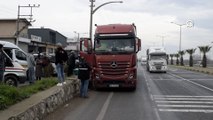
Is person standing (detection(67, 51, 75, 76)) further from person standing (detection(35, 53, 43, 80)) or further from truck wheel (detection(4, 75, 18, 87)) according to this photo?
truck wheel (detection(4, 75, 18, 87))

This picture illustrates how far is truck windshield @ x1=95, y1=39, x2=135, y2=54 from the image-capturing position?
20.8 m

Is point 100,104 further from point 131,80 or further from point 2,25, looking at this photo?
point 2,25

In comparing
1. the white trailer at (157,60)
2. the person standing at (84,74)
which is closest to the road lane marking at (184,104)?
the person standing at (84,74)

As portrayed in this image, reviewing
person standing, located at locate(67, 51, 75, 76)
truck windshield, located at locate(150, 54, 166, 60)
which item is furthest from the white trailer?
person standing, located at locate(67, 51, 75, 76)

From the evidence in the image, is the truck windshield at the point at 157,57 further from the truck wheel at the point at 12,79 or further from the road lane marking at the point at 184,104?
the truck wheel at the point at 12,79

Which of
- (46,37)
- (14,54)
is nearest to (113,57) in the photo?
(14,54)

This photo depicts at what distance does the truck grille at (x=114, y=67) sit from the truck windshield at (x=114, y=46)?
63 centimetres

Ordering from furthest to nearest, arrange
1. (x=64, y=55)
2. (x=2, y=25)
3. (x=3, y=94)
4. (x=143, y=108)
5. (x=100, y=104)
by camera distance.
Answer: (x=2, y=25), (x=64, y=55), (x=100, y=104), (x=143, y=108), (x=3, y=94)

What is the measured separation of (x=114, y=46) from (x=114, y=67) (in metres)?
1.16

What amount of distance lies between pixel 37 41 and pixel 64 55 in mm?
49666

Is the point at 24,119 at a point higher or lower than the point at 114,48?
lower

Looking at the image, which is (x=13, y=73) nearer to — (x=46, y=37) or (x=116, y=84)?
(x=116, y=84)

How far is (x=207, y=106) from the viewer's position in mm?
15227

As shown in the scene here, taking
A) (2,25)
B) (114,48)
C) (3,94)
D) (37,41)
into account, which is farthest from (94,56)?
(37,41)
